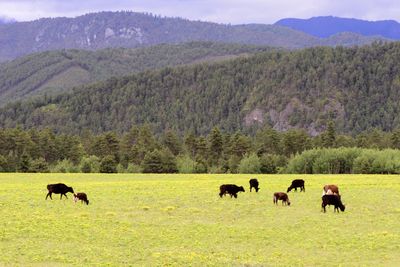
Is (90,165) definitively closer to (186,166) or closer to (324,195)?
(186,166)

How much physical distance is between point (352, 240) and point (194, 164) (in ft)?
286

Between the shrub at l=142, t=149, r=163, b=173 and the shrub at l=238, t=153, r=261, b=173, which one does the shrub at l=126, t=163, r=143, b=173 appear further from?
the shrub at l=238, t=153, r=261, b=173

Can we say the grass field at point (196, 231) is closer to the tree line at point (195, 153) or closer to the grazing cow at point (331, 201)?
the grazing cow at point (331, 201)

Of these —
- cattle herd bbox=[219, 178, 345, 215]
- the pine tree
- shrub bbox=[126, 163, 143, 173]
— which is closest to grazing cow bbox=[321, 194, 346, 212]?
cattle herd bbox=[219, 178, 345, 215]

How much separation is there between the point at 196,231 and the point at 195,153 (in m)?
113

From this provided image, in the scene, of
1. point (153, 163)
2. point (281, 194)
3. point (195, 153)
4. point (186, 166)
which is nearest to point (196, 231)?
point (281, 194)

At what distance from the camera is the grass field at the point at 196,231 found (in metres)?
21.9

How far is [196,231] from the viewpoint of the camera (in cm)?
2764

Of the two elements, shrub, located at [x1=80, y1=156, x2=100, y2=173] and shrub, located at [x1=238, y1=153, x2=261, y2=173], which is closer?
shrub, located at [x1=238, y1=153, x2=261, y2=173]

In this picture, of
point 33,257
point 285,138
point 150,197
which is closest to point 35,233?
point 33,257

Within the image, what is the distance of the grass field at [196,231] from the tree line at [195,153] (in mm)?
57878

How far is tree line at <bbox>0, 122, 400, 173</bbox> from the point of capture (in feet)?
324

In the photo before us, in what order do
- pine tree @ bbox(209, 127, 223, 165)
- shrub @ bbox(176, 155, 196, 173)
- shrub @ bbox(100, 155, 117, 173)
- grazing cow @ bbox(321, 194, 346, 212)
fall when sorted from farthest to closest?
pine tree @ bbox(209, 127, 223, 165) < shrub @ bbox(176, 155, 196, 173) < shrub @ bbox(100, 155, 117, 173) < grazing cow @ bbox(321, 194, 346, 212)

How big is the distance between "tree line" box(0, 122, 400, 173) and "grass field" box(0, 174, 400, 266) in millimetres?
57878
